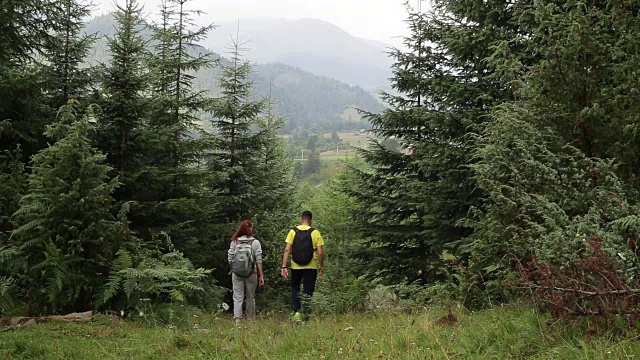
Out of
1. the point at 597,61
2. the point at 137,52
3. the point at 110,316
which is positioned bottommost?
the point at 110,316

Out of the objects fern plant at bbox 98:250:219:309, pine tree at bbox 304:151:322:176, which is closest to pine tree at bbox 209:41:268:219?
fern plant at bbox 98:250:219:309

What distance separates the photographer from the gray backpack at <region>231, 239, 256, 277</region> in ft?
31.8

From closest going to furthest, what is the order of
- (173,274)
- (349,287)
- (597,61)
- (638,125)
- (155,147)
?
(638,125) → (597,61) → (173,274) → (349,287) → (155,147)

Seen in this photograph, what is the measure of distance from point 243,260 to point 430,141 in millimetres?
5899

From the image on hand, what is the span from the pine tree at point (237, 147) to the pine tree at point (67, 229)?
777 cm

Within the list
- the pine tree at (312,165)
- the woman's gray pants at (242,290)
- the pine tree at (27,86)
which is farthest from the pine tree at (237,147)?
the pine tree at (312,165)

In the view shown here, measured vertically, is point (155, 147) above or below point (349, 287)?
above

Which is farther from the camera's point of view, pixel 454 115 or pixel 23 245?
pixel 454 115

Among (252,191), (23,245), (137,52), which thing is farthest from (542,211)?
(252,191)

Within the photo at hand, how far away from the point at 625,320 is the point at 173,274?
7.16 metres

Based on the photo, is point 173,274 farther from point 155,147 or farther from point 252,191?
point 252,191

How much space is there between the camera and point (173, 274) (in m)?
8.78

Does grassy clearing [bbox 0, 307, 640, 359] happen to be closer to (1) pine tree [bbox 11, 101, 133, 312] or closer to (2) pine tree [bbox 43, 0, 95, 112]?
(1) pine tree [bbox 11, 101, 133, 312]

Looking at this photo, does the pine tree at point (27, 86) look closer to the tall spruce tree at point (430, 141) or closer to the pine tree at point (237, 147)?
the pine tree at point (237, 147)
